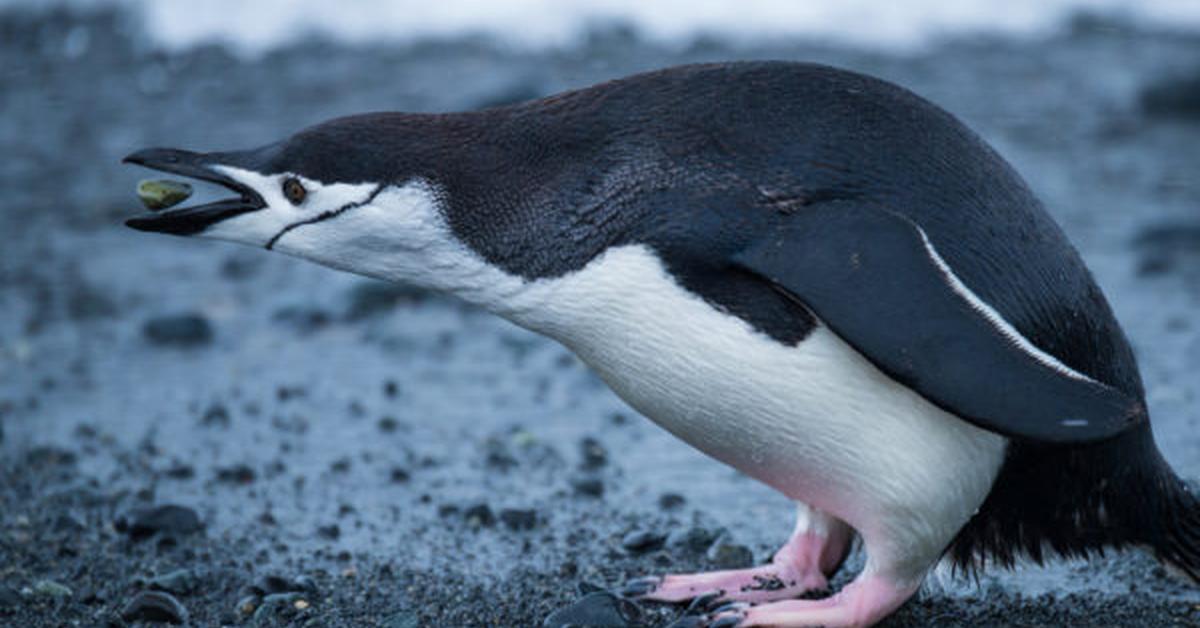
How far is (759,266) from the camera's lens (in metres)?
3.26

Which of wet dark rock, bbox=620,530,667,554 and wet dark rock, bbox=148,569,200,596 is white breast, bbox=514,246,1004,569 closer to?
Result: wet dark rock, bbox=620,530,667,554

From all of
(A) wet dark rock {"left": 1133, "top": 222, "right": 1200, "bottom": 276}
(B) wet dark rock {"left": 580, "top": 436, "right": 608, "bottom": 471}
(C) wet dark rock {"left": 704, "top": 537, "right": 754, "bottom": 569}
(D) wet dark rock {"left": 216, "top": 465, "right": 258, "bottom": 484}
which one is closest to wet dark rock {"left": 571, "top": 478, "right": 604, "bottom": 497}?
(B) wet dark rock {"left": 580, "top": 436, "right": 608, "bottom": 471}

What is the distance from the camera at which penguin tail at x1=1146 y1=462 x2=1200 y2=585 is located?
373 cm

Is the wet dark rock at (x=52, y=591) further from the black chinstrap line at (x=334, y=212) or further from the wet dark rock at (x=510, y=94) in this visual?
the wet dark rock at (x=510, y=94)

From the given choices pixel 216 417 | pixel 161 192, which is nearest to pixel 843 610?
pixel 161 192

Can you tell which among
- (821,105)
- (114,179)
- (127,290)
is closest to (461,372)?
(127,290)

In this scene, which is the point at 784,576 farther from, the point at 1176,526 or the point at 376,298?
the point at 376,298

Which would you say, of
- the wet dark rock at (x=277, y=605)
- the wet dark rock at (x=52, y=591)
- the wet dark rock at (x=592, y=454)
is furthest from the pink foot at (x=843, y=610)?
the wet dark rock at (x=52, y=591)

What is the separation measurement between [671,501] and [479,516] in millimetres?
477

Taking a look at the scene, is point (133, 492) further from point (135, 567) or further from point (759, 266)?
point (759, 266)

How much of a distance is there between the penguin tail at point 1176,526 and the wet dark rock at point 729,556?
0.92 metres

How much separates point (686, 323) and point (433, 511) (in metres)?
1.55

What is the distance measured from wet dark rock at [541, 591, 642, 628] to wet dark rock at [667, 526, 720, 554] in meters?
0.57

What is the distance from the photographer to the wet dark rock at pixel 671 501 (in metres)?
4.60
